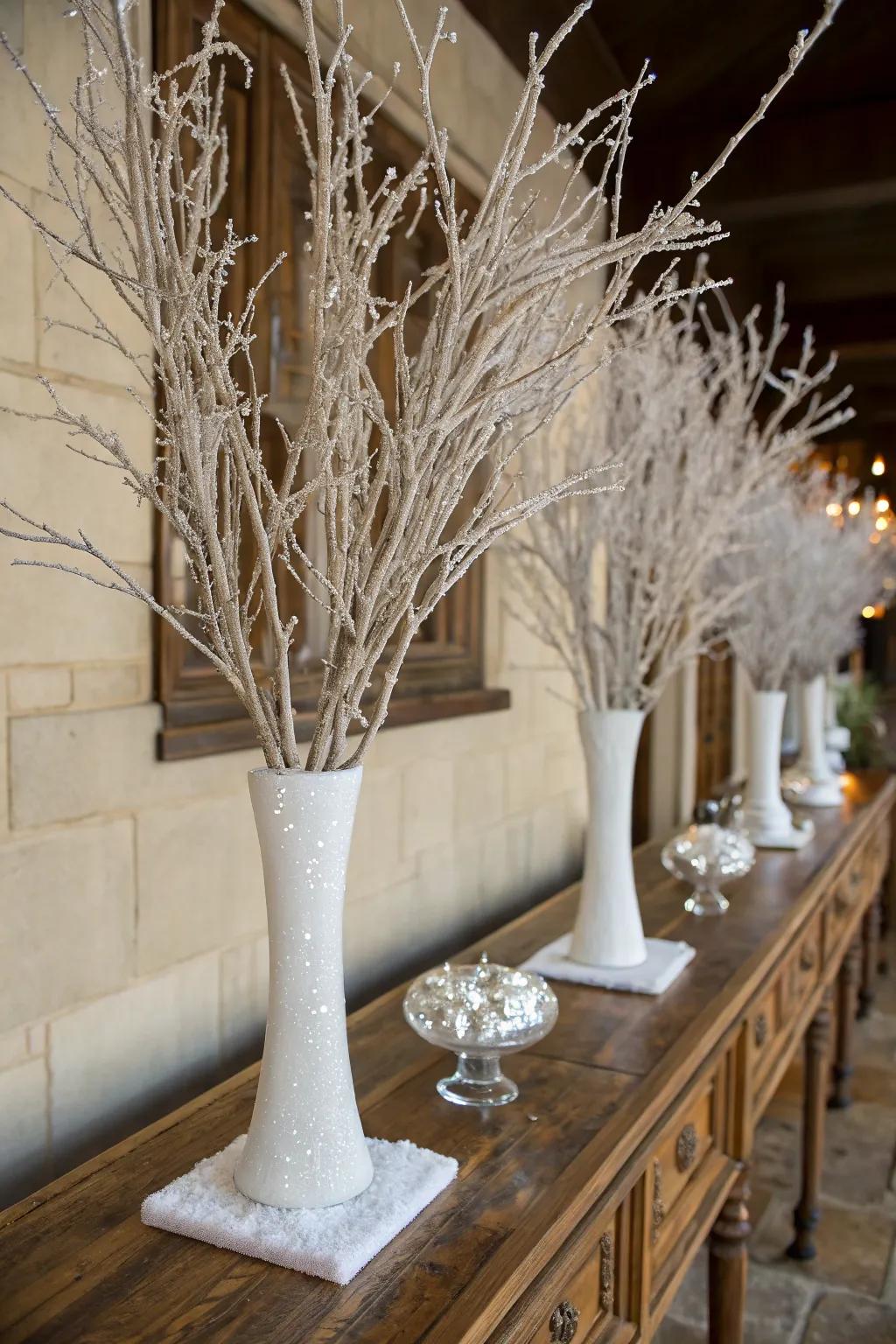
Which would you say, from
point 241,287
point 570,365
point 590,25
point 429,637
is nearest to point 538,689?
point 429,637

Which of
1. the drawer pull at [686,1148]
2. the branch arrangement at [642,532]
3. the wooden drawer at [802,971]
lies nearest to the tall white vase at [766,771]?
the wooden drawer at [802,971]

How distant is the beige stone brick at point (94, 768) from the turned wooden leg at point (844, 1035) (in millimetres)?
2612

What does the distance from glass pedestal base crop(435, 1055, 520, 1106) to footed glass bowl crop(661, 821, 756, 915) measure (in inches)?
38.0

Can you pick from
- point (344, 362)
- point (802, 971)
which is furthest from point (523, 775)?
point (344, 362)

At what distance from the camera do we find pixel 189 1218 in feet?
3.51

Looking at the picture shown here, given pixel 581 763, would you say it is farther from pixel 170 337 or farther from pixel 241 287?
pixel 170 337

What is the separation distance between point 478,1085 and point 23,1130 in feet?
1.80

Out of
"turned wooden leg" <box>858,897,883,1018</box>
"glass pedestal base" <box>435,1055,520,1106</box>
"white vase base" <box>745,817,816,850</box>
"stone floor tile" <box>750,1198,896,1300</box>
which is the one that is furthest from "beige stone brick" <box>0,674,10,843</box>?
"turned wooden leg" <box>858,897,883,1018</box>

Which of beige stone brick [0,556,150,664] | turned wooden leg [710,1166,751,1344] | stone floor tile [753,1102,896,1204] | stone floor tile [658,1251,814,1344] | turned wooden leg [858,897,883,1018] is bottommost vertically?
stone floor tile [753,1102,896,1204]

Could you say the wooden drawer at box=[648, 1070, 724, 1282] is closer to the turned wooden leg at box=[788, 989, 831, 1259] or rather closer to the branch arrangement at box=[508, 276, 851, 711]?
the branch arrangement at box=[508, 276, 851, 711]

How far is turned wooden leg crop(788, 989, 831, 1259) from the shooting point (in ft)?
9.18

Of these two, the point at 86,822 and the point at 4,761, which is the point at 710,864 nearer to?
the point at 86,822

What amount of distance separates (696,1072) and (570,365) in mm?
1010

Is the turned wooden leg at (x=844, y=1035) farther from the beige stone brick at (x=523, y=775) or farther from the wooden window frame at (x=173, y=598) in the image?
the wooden window frame at (x=173, y=598)
